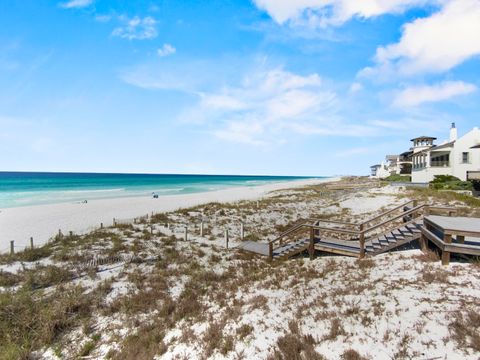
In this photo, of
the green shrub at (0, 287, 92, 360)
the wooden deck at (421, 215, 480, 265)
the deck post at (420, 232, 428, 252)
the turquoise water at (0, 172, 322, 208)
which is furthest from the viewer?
the turquoise water at (0, 172, 322, 208)

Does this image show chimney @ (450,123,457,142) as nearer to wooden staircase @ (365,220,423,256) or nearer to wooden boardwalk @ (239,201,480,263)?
wooden boardwalk @ (239,201,480,263)

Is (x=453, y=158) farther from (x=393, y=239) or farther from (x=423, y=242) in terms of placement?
(x=423, y=242)

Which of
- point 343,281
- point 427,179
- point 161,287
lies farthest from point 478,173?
point 161,287

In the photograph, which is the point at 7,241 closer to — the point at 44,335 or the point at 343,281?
the point at 44,335

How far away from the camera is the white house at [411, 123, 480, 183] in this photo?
36.7 m

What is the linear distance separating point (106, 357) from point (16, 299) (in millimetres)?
4392

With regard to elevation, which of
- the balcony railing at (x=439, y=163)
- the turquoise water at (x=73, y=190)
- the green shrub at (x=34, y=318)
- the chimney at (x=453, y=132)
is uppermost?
the chimney at (x=453, y=132)

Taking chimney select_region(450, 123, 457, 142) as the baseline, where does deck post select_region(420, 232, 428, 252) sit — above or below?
below

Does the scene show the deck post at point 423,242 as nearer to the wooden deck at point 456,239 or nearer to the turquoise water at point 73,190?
the wooden deck at point 456,239

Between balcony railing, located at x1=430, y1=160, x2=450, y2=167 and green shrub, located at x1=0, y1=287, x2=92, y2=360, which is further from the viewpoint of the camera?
balcony railing, located at x1=430, y1=160, x2=450, y2=167

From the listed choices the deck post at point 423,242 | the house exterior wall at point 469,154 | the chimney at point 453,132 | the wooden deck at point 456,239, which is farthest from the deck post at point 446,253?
the chimney at point 453,132

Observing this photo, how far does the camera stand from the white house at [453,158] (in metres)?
36.7

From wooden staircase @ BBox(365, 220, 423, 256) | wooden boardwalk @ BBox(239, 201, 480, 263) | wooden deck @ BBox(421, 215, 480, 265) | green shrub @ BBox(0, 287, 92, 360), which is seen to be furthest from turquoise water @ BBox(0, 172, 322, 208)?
wooden deck @ BBox(421, 215, 480, 265)

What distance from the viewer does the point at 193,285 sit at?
10.3 metres
